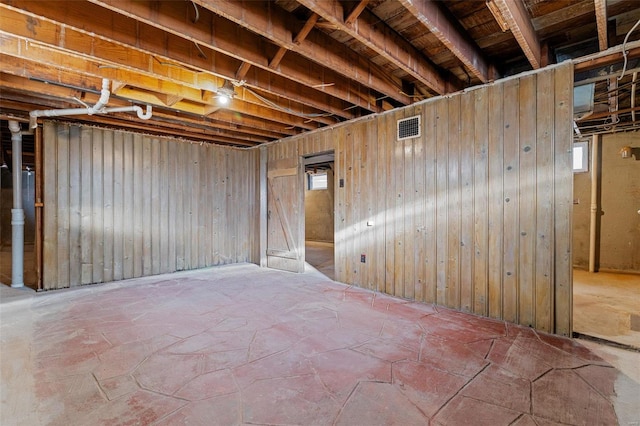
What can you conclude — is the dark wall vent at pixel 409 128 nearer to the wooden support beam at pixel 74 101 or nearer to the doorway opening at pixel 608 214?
the wooden support beam at pixel 74 101

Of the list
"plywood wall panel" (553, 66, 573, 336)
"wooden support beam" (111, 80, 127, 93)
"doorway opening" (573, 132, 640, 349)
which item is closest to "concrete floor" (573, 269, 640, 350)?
"doorway opening" (573, 132, 640, 349)

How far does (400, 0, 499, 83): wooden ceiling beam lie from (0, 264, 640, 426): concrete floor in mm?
2302

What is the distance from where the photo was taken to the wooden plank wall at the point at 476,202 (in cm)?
259

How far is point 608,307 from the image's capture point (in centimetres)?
328

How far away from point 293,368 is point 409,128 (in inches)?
112

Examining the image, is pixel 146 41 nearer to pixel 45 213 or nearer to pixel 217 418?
pixel 217 418

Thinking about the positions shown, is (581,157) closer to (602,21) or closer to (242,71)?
(602,21)

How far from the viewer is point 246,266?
5.65 meters

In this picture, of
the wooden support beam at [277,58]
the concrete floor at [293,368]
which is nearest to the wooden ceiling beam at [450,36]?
the wooden support beam at [277,58]

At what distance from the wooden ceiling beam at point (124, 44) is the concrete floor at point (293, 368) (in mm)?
2251

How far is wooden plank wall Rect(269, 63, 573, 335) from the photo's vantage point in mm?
2592

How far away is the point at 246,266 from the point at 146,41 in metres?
4.15

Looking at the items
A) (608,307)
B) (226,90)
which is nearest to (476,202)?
(608,307)

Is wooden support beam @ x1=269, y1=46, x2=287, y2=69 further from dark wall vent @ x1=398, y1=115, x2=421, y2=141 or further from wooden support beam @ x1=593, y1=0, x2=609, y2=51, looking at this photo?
wooden support beam @ x1=593, y1=0, x2=609, y2=51
